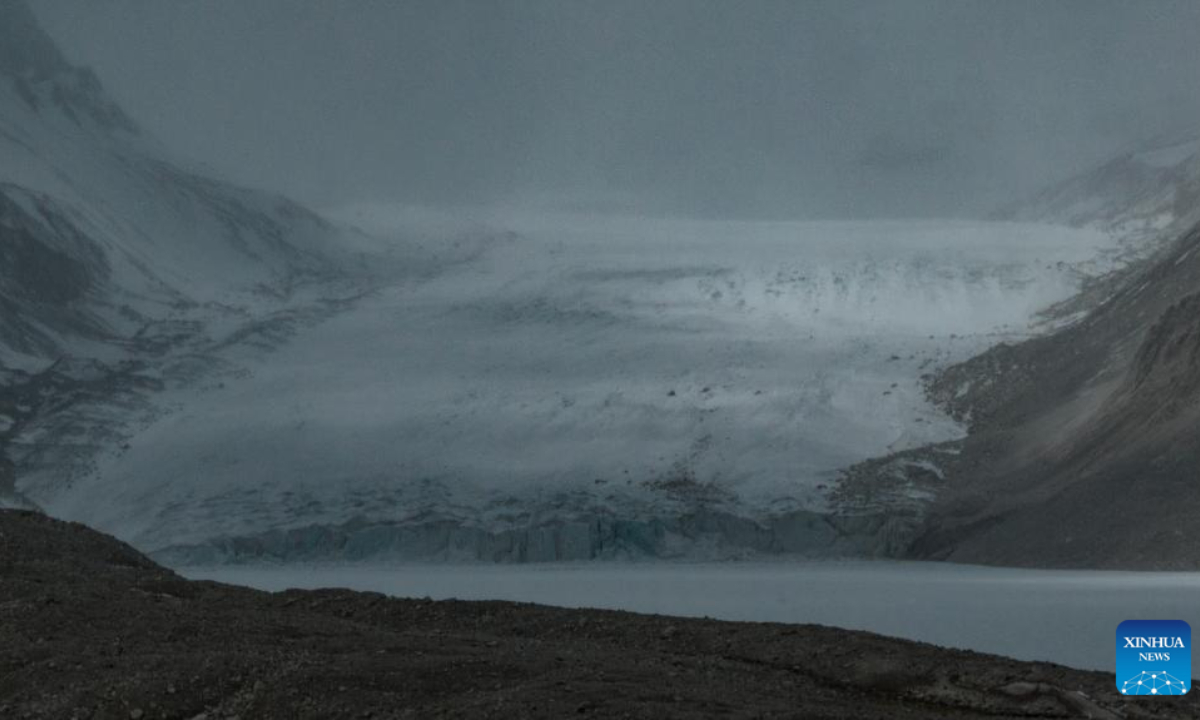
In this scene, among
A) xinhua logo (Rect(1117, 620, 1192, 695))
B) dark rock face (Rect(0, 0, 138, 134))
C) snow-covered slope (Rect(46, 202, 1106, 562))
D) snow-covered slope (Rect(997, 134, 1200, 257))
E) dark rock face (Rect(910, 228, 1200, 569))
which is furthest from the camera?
dark rock face (Rect(0, 0, 138, 134))

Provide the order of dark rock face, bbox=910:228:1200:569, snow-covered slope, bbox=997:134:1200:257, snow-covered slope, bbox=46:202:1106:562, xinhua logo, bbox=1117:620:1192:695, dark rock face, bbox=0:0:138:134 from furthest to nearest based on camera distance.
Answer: dark rock face, bbox=0:0:138:134, snow-covered slope, bbox=997:134:1200:257, snow-covered slope, bbox=46:202:1106:562, dark rock face, bbox=910:228:1200:569, xinhua logo, bbox=1117:620:1192:695

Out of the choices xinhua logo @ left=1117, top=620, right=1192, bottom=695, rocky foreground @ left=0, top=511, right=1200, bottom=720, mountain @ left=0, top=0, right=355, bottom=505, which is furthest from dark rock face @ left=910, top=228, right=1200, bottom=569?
mountain @ left=0, top=0, right=355, bottom=505

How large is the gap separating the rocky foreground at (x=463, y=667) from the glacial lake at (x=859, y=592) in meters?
6.01

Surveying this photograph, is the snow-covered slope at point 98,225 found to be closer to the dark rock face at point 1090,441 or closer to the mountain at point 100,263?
the mountain at point 100,263

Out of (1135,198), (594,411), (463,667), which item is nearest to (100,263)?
(594,411)

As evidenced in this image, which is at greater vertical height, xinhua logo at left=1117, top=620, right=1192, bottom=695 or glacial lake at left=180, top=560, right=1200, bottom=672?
glacial lake at left=180, top=560, right=1200, bottom=672

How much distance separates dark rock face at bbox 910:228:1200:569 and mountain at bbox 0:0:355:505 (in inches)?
1461


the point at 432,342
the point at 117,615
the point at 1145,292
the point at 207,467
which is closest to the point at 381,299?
the point at 432,342

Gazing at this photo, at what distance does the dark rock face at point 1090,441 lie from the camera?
143 ft

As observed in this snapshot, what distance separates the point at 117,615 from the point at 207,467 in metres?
48.7

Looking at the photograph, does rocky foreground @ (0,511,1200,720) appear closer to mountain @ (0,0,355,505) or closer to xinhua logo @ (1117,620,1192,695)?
xinhua logo @ (1117,620,1192,695)

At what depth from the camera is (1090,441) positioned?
172 feet

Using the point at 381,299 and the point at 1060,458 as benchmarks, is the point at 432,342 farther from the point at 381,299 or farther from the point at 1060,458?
the point at 1060,458

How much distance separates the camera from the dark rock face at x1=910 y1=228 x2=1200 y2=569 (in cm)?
4353
